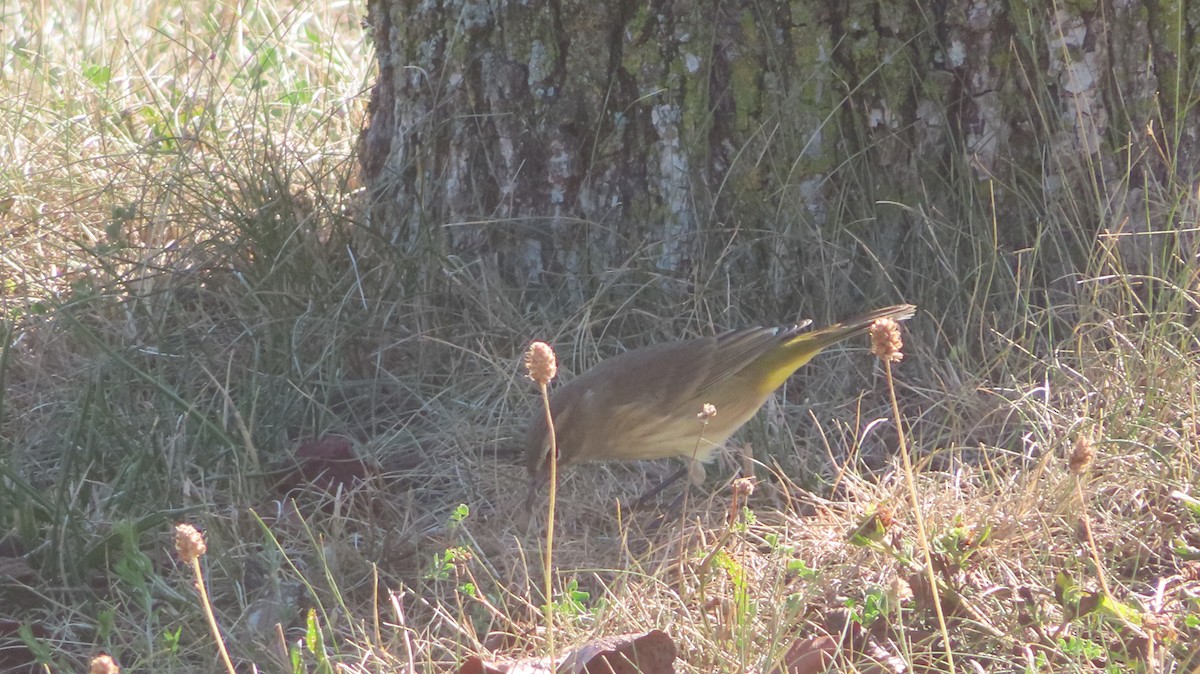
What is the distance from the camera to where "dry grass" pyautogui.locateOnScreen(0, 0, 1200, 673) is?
2787 mm

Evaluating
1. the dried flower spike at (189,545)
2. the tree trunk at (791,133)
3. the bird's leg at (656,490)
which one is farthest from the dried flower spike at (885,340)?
the tree trunk at (791,133)

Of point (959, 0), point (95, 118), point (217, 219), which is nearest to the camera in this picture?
point (959, 0)

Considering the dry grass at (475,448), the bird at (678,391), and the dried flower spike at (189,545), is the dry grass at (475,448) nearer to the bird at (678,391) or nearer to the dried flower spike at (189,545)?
the bird at (678,391)

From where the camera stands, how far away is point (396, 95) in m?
4.46

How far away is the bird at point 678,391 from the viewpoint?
3592 mm

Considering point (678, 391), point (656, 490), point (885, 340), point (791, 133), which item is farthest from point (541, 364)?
point (791, 133)

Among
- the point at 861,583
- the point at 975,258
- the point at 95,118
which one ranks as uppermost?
the point at 95,118

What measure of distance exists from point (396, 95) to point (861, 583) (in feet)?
7.70

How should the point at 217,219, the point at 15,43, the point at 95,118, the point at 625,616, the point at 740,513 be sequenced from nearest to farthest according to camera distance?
the point at 625,616 < the point at 740,513 < the point at 217,219 < the point at 95,118 < the point at 15,43

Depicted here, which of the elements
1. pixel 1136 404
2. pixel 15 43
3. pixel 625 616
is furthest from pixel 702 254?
pixel 15 43

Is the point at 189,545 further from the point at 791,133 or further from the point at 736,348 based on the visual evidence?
the point at 791,133

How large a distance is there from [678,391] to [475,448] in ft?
1.86

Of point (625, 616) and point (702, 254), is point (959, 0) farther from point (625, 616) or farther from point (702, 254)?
point (625, 616)

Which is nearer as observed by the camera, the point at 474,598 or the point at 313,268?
the point at 474,598
